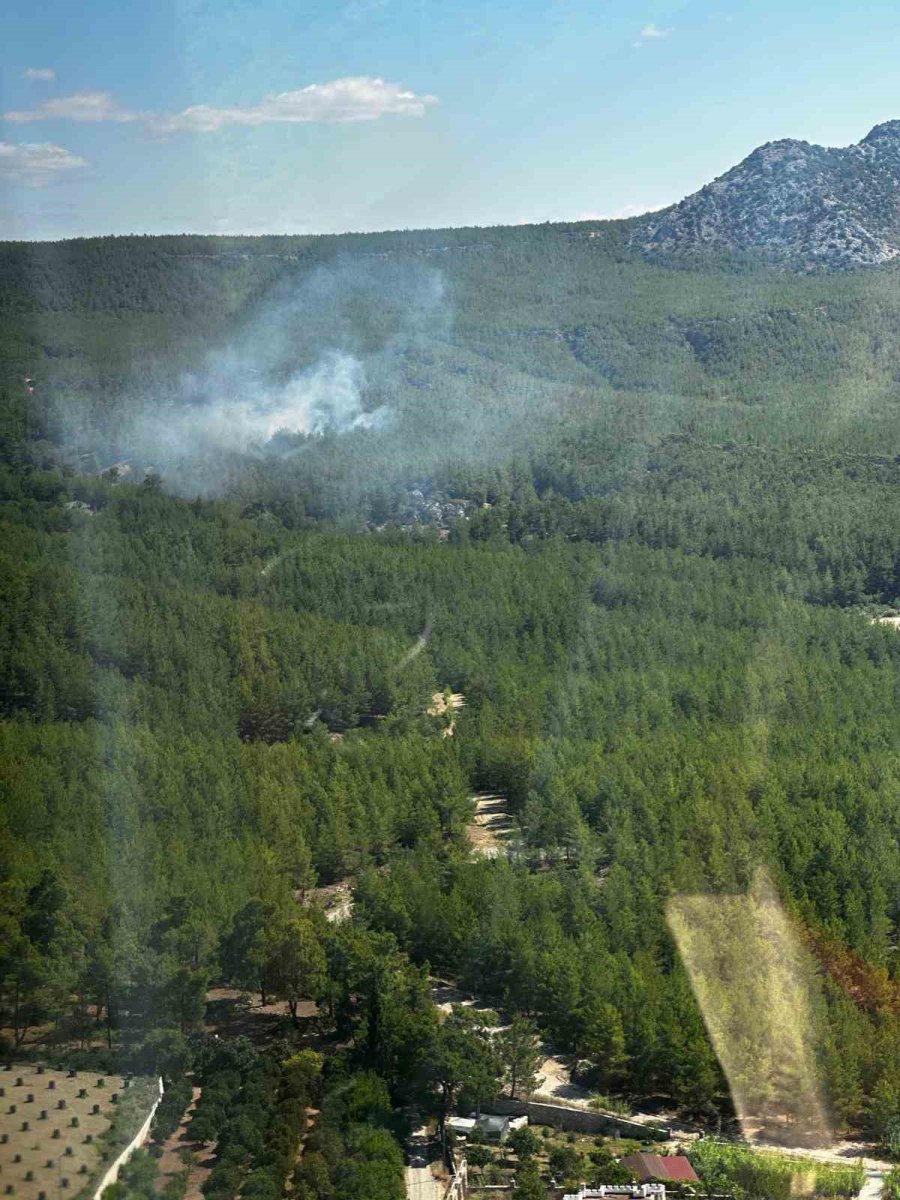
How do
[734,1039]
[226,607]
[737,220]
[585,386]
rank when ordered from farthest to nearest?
[737,220], [585,386], [226,607], [734,1039]

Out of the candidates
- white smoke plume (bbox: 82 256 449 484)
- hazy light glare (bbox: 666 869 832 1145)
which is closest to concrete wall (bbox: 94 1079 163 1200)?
hazy light glare (bbox: 666 869 832 1145)

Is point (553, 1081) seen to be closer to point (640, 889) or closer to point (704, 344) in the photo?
point (640, 889)

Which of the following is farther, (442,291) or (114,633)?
(442,291)

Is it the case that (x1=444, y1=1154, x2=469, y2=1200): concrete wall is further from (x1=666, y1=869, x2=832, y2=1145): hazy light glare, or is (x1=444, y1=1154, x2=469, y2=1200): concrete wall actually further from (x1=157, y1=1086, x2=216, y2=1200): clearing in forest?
(x1=666, y1=869, x2=832, y2=1145): hazy light glare

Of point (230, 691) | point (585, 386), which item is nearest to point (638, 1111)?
point (230, 691)

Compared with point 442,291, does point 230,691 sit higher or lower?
lower

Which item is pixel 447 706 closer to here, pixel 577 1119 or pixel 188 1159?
pixel 577 1119

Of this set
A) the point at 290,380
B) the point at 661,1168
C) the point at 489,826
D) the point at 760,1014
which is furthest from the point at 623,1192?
the point at 290,380
